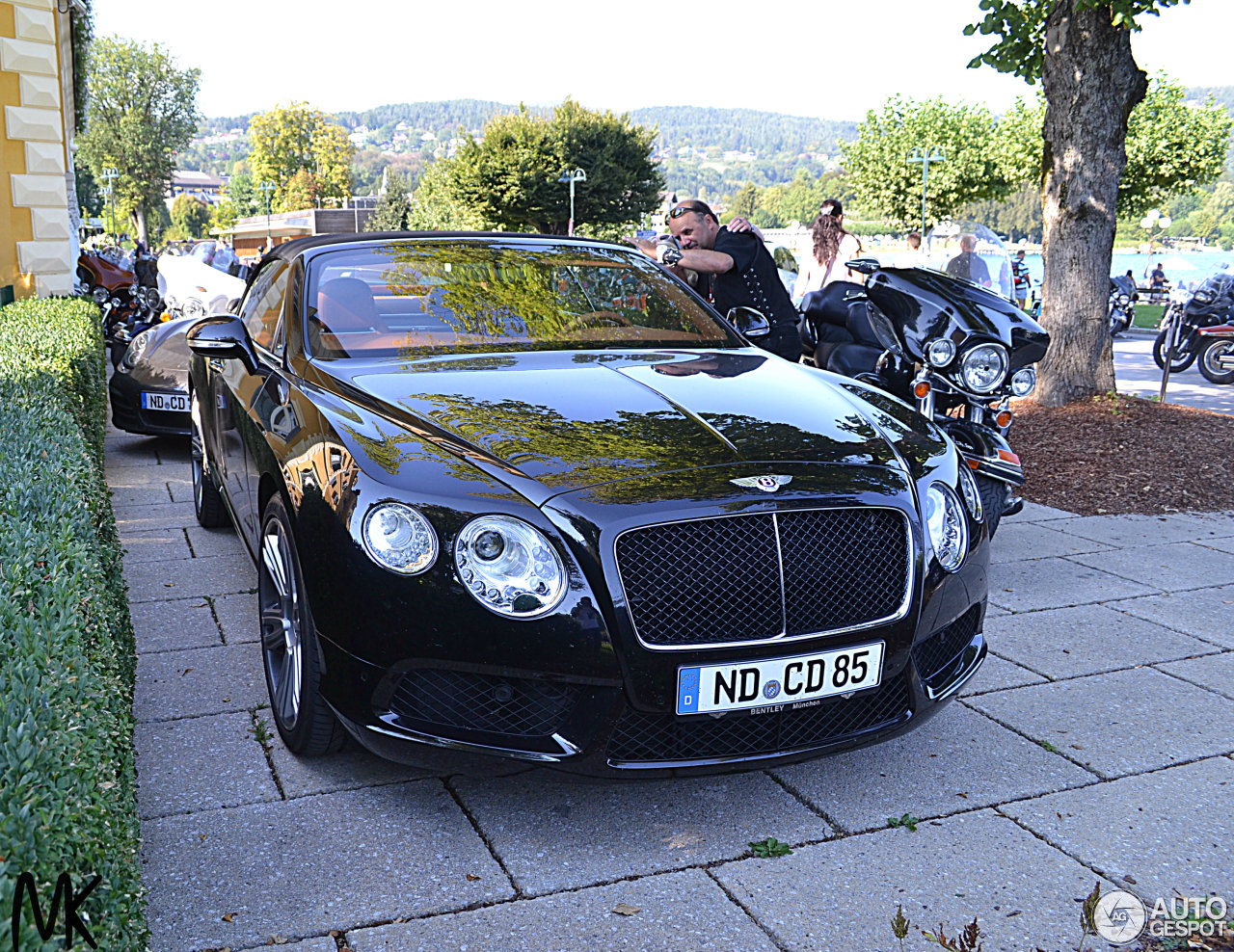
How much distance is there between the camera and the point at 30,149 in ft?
40.0

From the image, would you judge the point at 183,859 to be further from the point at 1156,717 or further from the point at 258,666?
the point at 1156,717

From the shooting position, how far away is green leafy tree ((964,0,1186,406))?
8.99 m

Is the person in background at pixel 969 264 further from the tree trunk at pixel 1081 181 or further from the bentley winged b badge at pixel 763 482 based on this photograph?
the bentley winged b badge at pixel 763 482

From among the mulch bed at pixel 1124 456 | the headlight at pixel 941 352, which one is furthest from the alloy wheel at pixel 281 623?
the mulch bed at pixel 1124 456

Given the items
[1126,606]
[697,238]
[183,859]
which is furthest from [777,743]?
[697,238]

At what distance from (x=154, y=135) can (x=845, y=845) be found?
84.6 m

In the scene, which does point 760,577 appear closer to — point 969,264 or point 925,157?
point 969,264

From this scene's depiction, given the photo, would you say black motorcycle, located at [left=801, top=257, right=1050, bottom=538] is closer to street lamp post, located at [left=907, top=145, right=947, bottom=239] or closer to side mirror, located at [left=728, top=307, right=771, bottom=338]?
side mirror, located at [left=728, top=307, right=771, bottom=338]

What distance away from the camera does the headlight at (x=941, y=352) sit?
5418mm

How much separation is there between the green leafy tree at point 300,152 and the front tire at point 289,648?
9843 cm

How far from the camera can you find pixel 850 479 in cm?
298

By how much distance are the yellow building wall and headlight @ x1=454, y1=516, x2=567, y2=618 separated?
37.6ft

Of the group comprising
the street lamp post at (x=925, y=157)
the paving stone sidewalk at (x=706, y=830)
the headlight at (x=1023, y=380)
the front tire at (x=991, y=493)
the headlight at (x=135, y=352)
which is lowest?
the paving stone sidewalk at (x=706, y=830)

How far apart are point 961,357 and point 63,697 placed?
4.54 m
